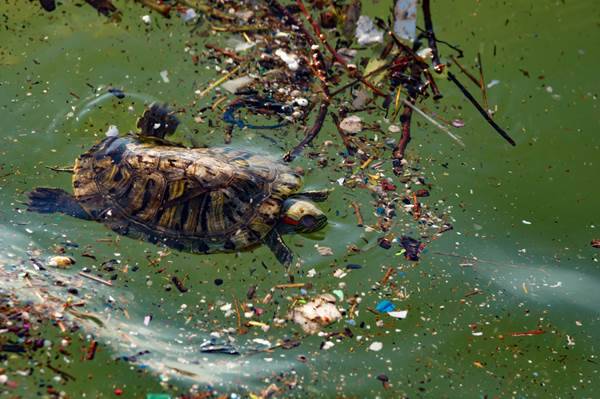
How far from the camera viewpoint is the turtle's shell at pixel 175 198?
381cm

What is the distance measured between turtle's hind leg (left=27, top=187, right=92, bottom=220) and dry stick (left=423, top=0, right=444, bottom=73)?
8.71 feet

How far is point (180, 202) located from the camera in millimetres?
3844

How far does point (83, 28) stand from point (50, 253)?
199 centimetres

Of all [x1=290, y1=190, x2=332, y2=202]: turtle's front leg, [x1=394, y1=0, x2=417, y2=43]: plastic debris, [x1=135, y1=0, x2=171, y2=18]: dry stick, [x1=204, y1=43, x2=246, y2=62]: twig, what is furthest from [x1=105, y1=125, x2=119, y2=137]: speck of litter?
[x1=394, y1=0, x2=417, y2=43]: plastic debris

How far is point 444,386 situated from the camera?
3.18 metres

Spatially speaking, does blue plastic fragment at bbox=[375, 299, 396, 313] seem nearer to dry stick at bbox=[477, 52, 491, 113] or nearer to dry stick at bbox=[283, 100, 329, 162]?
dry stick at bbox=[283, 100, 329, 162]

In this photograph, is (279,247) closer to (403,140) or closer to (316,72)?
(403,140)

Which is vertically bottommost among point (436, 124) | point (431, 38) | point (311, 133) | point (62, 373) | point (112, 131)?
point (62, 373)

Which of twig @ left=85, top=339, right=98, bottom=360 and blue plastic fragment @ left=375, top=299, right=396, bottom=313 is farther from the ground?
blue plastic fragment @ left=375, top=299, right=396, bottom=313

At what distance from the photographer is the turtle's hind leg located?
3.83 metres

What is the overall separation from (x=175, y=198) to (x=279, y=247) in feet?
2.25

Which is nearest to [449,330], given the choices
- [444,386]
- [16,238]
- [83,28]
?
[444,386]

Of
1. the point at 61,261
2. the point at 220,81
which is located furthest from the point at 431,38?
the point at 61,261

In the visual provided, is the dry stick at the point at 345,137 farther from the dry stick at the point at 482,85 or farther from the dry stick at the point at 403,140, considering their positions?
the dry stick at the point at 482,85
